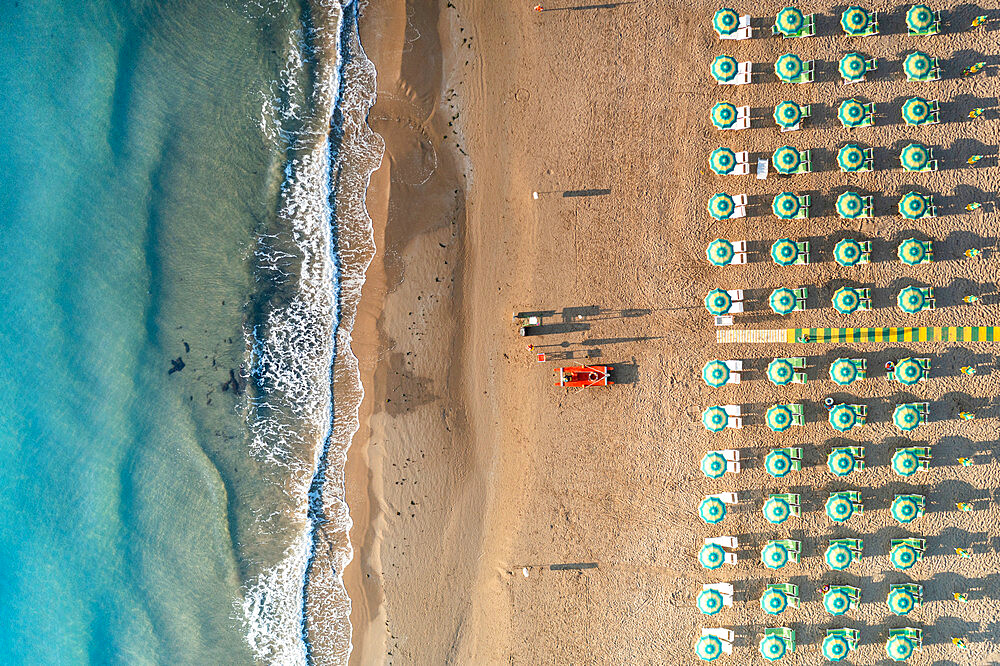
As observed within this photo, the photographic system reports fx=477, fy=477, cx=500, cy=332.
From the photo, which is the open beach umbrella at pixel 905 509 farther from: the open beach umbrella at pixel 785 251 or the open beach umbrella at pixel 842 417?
the open beach umbrella at pixel 785 251

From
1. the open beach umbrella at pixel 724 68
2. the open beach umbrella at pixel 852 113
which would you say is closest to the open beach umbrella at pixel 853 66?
the open beach umbrella at pixel 852 113

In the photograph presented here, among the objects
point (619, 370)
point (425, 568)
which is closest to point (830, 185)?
point (619, 370)

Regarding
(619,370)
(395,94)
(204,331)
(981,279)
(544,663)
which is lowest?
(544,663)

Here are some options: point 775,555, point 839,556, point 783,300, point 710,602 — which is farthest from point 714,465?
point 783,300

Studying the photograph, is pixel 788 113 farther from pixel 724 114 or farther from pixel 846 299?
pixel 846 299

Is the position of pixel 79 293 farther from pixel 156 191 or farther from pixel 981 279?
pixel 981 279

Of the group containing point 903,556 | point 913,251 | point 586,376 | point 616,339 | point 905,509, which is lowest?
point 903,556
